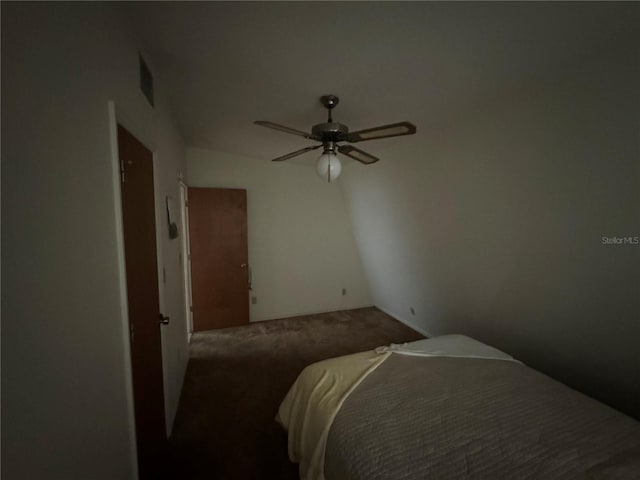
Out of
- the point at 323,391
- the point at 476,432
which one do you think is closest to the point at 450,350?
the point at 476,432

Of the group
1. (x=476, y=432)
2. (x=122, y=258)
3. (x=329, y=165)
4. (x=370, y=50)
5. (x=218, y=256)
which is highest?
(x=370, y=50)

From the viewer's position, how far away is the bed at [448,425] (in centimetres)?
104

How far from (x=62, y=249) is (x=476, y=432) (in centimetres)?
167

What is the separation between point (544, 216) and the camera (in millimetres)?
1719

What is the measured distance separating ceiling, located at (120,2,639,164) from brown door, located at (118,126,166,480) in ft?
1.90

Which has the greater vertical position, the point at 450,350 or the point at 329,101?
the point at 329,101

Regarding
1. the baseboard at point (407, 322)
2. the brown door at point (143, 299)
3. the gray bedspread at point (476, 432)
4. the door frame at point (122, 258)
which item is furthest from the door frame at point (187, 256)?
the baseboard at point (407, 322)

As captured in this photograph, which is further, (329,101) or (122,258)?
(329,101)

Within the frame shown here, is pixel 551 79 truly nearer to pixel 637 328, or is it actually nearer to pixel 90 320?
pixel 637 328

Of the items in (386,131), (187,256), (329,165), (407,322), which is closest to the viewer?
(386,131)

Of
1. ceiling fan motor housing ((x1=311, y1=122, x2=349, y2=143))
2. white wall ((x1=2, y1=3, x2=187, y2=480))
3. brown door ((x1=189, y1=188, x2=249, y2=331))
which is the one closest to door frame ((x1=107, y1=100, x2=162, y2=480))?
white wall ((x1=2, y1=3, x2=187, y2=480))

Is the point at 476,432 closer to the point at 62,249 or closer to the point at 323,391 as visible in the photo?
the point at 323,391

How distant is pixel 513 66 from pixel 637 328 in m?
1.61

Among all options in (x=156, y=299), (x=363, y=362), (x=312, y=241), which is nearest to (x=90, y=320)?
(x=156, y=299)
